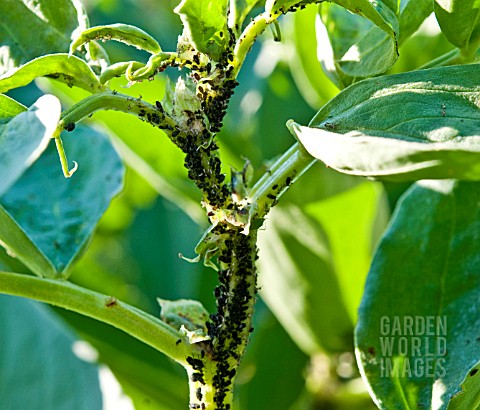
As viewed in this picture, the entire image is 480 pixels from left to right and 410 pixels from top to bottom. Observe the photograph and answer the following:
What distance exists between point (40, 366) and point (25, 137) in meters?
0.59

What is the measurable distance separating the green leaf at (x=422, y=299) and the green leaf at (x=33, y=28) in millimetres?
381

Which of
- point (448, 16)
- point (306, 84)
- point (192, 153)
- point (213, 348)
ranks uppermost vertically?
point (306, 84)

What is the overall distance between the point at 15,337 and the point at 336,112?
2.09 ft

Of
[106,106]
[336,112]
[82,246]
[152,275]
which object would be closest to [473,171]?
[336,112]

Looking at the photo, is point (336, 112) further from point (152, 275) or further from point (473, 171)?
point (152, 275)

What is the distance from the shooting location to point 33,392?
98 cm

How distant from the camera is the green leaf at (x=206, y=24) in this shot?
0.53 meters

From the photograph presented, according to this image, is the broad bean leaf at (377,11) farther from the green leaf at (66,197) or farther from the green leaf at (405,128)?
the green leaf at (66,197)

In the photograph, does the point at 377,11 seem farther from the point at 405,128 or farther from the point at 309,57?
the point at 309,57

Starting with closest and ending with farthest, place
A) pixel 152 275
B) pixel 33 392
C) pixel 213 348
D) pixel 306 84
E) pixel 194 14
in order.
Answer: pixel 194 14, pixel 213 348, pixel 33 392, pixel 306 84, pixel 152 275

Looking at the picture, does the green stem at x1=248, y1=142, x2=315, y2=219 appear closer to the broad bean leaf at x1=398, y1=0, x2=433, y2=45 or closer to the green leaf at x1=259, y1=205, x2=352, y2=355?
the broad bean leaf at x1=398, y1=0, x2=433, y2=45

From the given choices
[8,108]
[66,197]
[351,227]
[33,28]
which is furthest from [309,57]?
[8,108]

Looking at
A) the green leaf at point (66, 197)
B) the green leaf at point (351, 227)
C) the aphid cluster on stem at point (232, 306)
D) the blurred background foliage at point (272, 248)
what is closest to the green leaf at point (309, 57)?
the blurred background foliage at point (272, 248)

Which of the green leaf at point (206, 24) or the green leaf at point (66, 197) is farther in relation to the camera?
the green leaf at point (66, 197)
